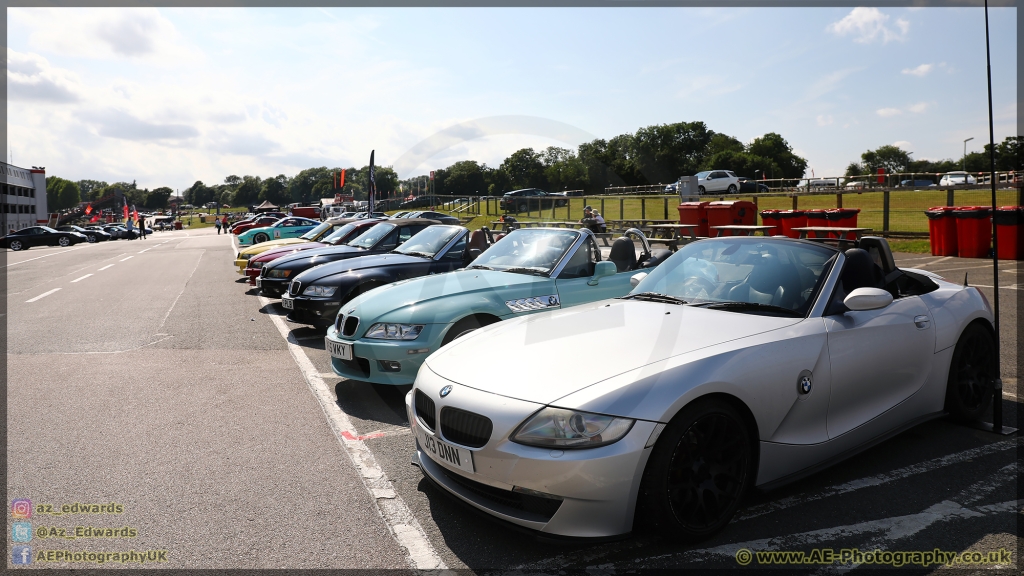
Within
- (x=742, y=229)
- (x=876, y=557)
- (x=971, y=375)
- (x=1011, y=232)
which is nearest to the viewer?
(x=876, y=557)

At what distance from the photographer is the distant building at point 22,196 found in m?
80.5

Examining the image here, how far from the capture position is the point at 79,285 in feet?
50.5

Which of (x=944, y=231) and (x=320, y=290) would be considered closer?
(x=320, y=290)

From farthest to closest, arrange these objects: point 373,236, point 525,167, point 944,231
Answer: point 944,231 → point 525,167 → point 373,236

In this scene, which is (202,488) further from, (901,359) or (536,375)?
(901,359)

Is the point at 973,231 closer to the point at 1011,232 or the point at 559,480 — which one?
the point at 1011,232

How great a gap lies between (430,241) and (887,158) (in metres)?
145

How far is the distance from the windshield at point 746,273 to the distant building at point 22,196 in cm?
8930

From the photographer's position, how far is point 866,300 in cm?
359

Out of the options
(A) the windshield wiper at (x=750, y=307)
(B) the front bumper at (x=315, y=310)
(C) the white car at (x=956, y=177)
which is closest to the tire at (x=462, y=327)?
(A) the windshield wiper at (x=750, y=307)

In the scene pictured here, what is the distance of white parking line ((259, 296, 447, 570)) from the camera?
2932 millimetres

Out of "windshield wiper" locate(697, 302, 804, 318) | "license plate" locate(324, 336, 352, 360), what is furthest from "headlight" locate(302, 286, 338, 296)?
"windshield wiper" locate(697, 302, 804, 318)

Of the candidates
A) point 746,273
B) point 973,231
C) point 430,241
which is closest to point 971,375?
point 746,273

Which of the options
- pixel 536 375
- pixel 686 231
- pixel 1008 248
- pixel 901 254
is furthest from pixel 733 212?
pixel 536 375
